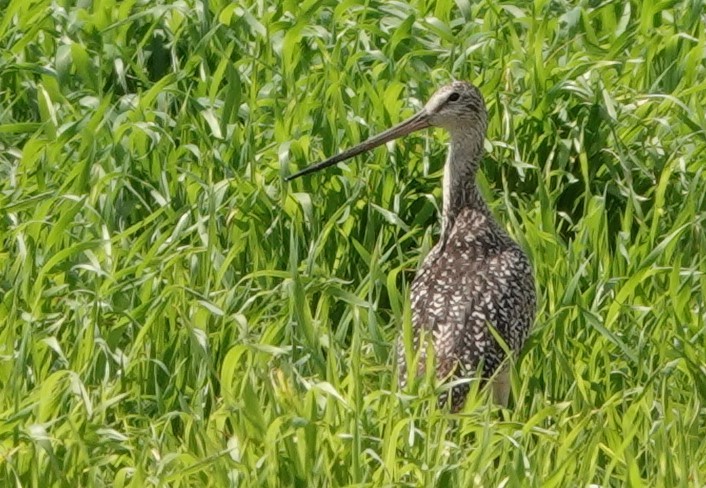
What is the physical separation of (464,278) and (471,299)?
0.44 feet

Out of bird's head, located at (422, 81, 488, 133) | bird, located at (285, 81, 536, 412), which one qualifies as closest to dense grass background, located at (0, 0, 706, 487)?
bird, located at (285, 81, 536, 412)

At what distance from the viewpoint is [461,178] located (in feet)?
22.9

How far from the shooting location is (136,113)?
741cm

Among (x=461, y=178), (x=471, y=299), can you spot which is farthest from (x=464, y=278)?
(x=461, y=178)

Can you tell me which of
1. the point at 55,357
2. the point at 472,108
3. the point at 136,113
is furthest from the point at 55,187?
the point at 472,108

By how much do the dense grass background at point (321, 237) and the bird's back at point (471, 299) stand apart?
0.14 metres

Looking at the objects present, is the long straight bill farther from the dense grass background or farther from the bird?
the dense grass background

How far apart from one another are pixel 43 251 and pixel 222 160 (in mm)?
896

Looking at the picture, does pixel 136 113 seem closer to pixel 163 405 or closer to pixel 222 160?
pixel 222 160

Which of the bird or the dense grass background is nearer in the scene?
the dense grass background

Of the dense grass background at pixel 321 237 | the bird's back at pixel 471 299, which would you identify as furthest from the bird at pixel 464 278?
the dense grass background at pixel 321 237

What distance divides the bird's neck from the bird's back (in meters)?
0.09

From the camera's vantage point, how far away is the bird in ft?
20.2

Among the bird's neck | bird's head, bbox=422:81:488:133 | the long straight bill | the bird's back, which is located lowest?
the bird's back
